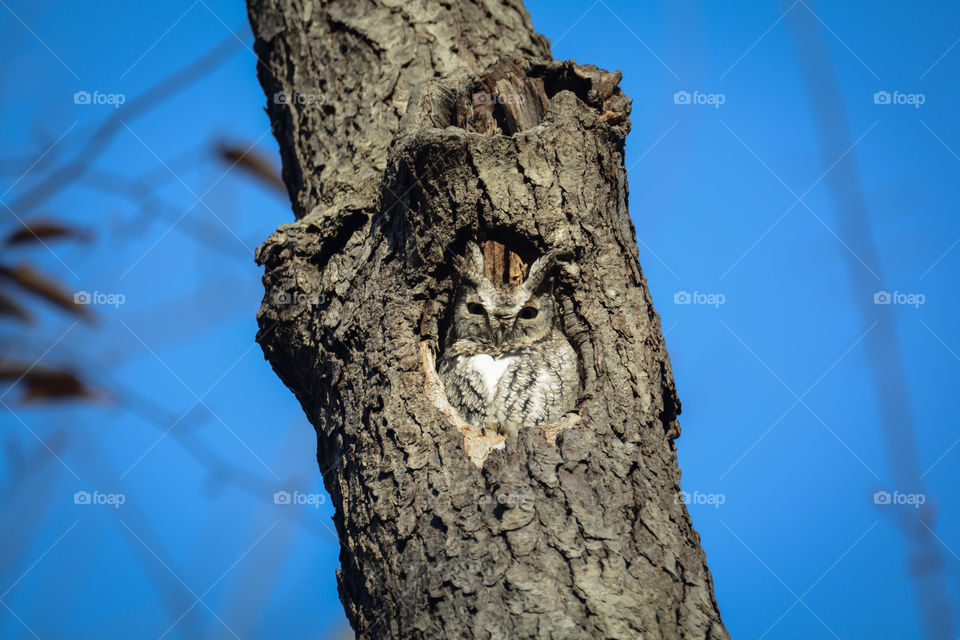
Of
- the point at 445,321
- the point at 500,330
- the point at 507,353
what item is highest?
the point at 500,330

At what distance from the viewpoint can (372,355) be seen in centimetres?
329

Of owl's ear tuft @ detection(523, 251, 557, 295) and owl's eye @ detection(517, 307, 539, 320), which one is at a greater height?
owl's eye @ detection(517, 307, 539, 320)

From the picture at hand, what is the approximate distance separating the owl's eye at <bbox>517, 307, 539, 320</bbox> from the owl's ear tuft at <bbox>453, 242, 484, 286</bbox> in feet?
1.36

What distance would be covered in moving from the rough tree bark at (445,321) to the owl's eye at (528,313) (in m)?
0.30

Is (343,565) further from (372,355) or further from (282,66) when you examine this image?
(282,66)

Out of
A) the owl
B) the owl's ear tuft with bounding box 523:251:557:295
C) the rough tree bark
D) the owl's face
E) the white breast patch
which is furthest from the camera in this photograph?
the white breast patch

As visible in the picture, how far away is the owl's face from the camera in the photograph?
12.8 feet

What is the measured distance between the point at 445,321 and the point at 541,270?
533 mm

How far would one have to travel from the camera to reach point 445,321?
3812 mm

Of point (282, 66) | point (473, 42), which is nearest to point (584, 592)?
point (473, 42)

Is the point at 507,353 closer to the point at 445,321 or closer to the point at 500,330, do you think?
the point at 500,330

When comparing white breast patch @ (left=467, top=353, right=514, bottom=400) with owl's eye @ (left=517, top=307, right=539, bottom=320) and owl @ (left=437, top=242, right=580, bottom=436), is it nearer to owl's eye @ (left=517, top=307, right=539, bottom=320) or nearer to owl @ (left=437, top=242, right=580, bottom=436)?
owl @ (left=437, top=242, right=580, bottom=436)

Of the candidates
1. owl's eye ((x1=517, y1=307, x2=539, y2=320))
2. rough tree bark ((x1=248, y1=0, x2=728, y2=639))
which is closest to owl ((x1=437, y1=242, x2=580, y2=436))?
owl's eye ((x1=517, y1=307, x2=539, y2=320))

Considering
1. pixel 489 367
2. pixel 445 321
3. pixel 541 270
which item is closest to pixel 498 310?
pixel 489 367
